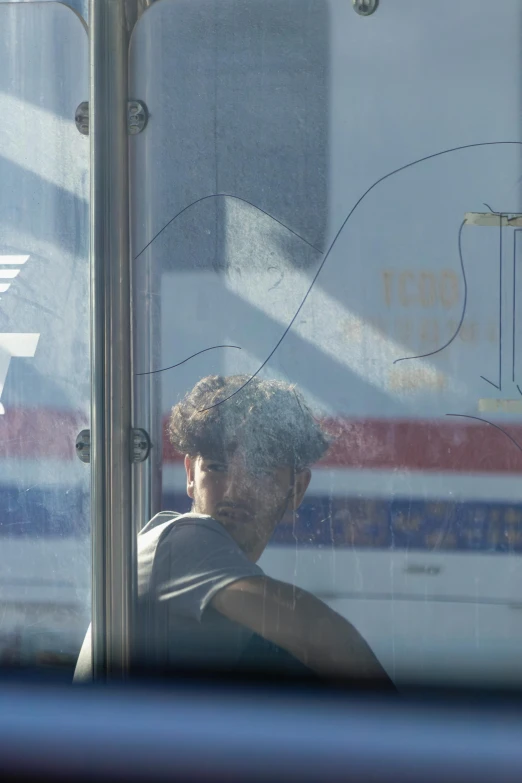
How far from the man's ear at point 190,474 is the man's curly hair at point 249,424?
1cm

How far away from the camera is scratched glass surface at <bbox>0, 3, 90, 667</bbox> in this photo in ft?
6.97

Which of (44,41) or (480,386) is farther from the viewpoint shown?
(44,41)

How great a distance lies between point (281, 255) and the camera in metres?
2.05

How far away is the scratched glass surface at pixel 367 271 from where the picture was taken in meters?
1.98

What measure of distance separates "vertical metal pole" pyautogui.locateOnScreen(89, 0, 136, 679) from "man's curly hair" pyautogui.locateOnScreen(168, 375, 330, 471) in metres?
0.14

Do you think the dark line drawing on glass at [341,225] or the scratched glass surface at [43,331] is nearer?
the dark line drawing on glass at [341,225]

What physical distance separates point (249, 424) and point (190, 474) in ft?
0.56

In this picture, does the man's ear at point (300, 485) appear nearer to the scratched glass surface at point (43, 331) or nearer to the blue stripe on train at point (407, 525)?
the blue stripe on train at point (407, 525)

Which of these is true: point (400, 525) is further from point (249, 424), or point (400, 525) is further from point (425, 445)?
point (249, 424)

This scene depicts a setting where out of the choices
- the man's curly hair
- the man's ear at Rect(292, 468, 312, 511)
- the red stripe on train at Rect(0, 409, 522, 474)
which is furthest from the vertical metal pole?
the red stripe on train at Rect(0, 409, 522, 474)

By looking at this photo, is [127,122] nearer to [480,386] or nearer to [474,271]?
[474,271]

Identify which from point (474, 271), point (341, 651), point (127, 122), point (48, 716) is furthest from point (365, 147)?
point (48, 716)

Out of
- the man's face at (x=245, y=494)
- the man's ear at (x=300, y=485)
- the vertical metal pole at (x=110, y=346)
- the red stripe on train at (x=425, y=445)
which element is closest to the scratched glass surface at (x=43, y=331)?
the vertical metal pole at (x=110, y=346)

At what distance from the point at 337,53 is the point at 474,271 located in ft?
1.79
